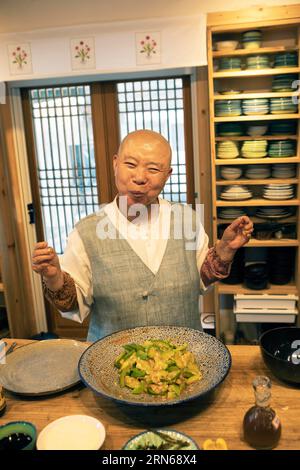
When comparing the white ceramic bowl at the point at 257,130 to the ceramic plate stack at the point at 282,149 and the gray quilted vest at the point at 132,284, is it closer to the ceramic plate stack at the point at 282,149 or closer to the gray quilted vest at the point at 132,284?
the ceramic plate stack at the point at 282,149

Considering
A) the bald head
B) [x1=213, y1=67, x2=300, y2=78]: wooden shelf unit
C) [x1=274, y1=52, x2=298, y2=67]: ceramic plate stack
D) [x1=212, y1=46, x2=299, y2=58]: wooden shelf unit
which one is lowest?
the bald head

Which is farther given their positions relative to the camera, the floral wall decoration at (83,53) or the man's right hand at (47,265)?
the floral wall decoration at (83,53)

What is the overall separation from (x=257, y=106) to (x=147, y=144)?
158 cm

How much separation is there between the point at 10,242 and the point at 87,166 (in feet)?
2.88

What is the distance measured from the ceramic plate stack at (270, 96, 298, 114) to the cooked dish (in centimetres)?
210

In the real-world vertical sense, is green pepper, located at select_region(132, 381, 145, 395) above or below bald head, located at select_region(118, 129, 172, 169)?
below

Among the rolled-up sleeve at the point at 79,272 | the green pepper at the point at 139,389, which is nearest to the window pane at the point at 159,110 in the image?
the rolled-up sleeve at the point at 79,272

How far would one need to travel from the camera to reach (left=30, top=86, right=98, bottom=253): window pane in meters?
3.51

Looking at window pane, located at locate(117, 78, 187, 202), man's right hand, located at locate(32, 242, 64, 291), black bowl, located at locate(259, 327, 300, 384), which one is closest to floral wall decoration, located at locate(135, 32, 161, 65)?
window pane, located at locate(117, 78, 187, 202)

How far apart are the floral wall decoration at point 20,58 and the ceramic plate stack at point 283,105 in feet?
5.71

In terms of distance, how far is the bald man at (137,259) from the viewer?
63.8 inches

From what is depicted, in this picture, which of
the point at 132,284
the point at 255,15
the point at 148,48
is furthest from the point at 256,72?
the point at 132,284

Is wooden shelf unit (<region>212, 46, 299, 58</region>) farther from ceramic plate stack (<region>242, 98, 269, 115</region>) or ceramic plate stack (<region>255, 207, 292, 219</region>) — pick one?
ceramic plate stack (<region>255, 207, 292, 219</region>)

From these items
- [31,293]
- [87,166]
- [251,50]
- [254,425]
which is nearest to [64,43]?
[87,166]
